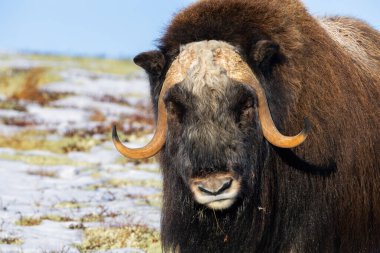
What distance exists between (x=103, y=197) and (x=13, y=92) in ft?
36.2

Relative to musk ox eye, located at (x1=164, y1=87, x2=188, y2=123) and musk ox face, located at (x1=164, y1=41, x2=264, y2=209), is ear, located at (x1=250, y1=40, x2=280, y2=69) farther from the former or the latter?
musk ox eye, located at (x1=164, y1=87, x2=188, y2=123)

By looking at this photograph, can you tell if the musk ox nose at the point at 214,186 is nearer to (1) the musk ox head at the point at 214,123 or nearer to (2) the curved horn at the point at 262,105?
(1) the musk ox head at the point at 214,123

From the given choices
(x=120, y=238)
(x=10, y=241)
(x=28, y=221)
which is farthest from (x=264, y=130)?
(x=28, y=221)

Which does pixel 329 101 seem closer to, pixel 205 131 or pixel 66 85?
pixel 205 131

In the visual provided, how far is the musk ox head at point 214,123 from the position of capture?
359cm

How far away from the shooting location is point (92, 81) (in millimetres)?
25156

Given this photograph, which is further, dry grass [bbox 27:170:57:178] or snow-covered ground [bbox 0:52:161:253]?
dry grass [bbox 27:170:57:178]

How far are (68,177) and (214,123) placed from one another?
5838 millimetres

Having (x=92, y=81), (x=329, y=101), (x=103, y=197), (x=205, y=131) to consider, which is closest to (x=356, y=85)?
(x=329, y=101)

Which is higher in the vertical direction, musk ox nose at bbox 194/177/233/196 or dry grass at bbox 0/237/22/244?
musk ox nose at bbox 194/177/233/196

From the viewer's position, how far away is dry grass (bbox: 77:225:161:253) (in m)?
5.64

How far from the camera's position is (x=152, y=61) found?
4.18 meters

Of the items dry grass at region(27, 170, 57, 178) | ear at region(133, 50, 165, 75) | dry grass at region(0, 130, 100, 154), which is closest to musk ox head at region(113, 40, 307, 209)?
ear at region(133, 50, 165, 75)

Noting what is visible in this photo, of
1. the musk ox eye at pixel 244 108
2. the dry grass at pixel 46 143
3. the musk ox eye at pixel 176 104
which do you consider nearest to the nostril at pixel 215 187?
the musk ox eye at pixel 244 108
